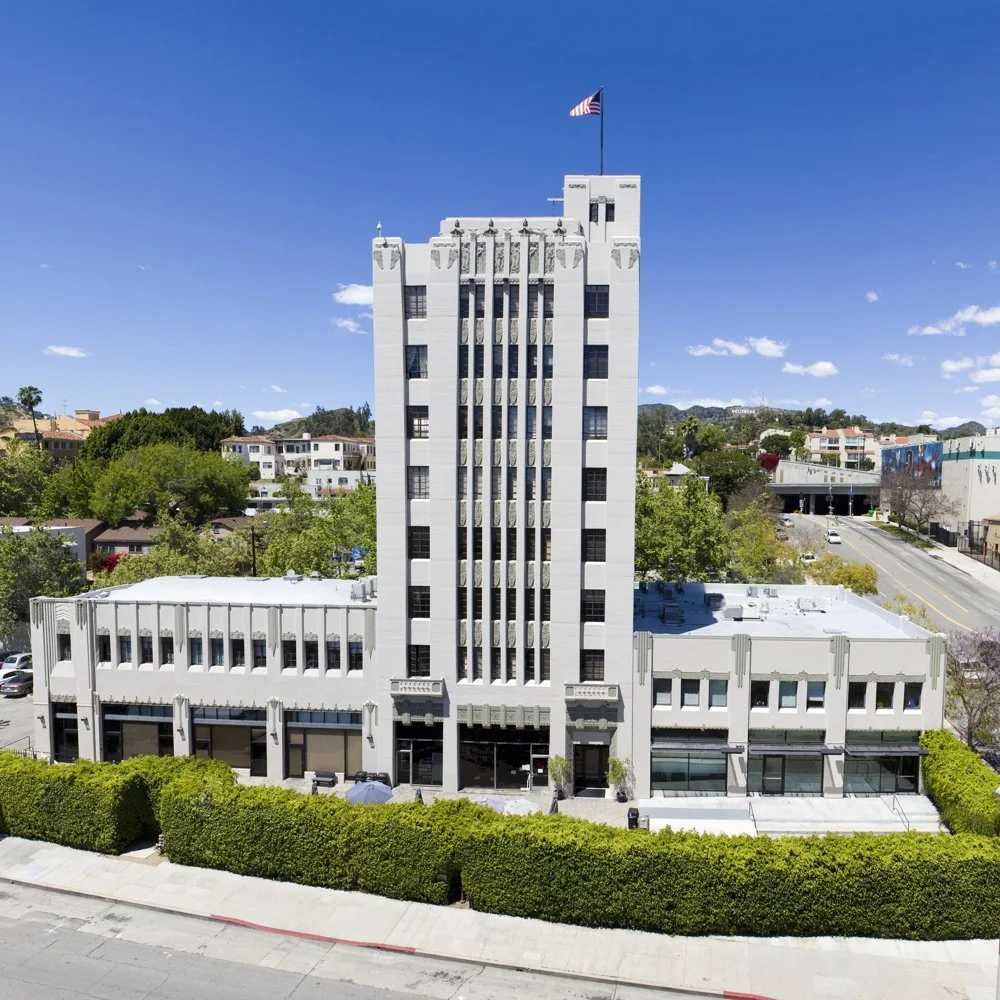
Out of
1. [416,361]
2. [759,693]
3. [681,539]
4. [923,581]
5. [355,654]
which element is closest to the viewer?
[759,693]

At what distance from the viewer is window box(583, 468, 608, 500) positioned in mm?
39531

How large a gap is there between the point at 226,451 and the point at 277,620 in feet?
412

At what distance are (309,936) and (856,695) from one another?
2937 centimetres

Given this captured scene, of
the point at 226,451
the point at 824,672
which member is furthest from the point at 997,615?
the point at 226,451

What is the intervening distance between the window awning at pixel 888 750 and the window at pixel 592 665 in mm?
13268

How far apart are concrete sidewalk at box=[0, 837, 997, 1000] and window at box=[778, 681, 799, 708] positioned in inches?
527

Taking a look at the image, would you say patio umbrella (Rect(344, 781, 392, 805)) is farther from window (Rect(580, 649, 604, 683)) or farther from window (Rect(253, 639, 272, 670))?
window (Rect(580, 649, 604, 683))

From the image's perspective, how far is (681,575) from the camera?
70.0 metres

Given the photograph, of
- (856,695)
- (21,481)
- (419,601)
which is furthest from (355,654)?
(21,481)

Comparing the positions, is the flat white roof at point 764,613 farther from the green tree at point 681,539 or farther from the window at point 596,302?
the window at point 596,302

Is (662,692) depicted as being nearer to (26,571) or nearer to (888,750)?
(888,750)

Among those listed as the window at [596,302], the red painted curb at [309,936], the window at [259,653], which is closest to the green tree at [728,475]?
the window at [596,302]

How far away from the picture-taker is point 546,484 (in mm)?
39625

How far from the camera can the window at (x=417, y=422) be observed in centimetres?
4028
